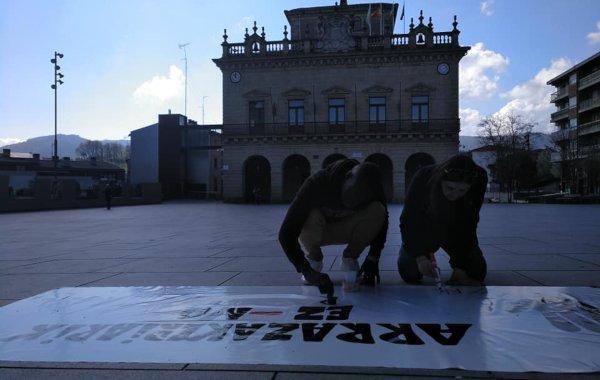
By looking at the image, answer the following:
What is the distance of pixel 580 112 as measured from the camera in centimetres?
6244

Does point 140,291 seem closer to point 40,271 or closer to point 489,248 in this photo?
point 40,271

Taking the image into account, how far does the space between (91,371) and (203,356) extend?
2.10 feet

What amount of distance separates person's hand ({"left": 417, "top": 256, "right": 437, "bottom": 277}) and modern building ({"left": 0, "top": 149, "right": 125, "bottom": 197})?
990 inches

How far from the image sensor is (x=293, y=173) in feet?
133

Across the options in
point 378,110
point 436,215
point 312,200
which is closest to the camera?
point 312,200

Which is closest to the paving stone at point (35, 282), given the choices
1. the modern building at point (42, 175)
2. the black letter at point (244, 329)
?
the black letter at point (244, 329)

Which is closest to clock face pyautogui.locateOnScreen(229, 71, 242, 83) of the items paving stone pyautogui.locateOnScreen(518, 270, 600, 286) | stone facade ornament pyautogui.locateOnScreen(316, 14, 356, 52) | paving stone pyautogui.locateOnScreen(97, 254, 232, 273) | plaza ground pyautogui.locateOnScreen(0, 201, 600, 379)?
stone facade ornament pyautogui.locateOnScreen(316, 14, 356, 52)

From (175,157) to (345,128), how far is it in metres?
19.1

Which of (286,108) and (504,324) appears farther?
(286,108)

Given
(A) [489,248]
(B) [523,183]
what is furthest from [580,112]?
(A) [489,248]

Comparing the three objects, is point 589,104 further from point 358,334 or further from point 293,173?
point 358,334

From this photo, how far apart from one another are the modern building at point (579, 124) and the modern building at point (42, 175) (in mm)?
36902

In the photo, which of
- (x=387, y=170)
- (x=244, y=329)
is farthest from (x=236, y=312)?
(x=387, y=170)

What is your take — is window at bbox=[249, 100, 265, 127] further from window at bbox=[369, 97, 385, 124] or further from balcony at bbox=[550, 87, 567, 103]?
balcony at bbox=[550, 87, 567, 103]
